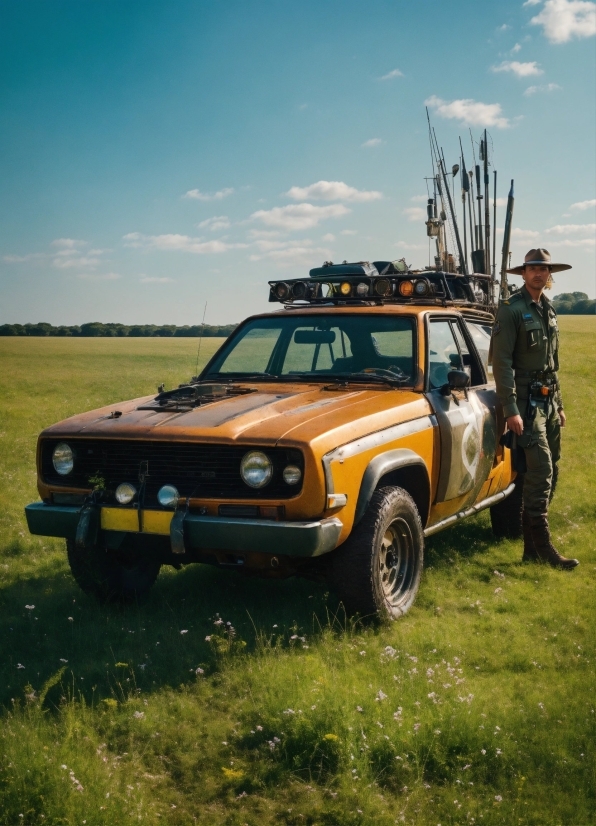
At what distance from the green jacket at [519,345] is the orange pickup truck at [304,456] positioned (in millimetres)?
251

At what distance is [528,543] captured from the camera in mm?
6996

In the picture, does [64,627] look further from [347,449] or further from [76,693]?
[347,449]

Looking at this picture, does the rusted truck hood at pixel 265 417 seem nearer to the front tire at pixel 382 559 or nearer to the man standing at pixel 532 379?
the front tire at pixel 382 559

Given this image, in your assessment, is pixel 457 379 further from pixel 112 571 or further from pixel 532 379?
pixel 112 571

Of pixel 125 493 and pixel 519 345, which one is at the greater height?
pixel 519 345

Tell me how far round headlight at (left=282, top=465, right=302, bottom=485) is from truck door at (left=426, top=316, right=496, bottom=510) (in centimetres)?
157

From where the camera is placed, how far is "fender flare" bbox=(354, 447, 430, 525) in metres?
5.06

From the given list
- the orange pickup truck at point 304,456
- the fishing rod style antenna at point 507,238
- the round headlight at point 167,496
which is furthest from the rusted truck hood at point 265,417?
the fishing rod style antenna at point 507,238

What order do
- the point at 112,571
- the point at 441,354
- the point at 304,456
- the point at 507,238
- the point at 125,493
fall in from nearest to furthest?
the point at 304,456, the point at 125,493, the point at 112,571, the point at 441,354, the point at 507,238

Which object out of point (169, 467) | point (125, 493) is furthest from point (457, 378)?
point (125, 493)

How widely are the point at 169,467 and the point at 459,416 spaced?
227cm

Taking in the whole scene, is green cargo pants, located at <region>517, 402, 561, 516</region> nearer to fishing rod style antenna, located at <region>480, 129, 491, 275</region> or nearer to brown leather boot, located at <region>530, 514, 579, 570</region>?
brown leather boot, located at <region>530, 514, 579, 570</region>

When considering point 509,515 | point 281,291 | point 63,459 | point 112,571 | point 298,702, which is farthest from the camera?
point 509,515

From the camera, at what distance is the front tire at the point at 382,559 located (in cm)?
504
